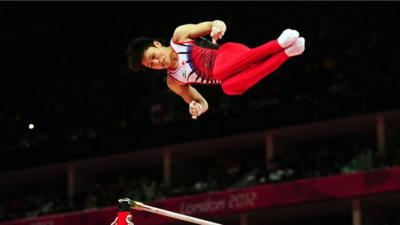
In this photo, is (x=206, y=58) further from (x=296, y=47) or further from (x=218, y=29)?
(x=296, y=47)

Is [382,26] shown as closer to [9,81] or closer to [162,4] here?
[162,4]

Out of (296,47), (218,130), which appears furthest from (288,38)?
(218,130)

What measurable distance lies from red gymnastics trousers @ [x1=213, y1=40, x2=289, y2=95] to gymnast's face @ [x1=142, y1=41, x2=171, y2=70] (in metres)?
0.52

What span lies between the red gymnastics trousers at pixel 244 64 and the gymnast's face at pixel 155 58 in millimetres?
525

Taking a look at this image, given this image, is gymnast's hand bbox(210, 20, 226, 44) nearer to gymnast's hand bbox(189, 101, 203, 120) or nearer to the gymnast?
the gymnast

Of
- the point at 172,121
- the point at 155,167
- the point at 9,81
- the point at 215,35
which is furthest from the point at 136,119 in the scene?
the point at 215,35

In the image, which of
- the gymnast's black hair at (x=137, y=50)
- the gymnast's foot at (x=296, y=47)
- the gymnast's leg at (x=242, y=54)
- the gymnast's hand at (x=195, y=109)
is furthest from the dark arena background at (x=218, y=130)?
the gymnast's foot at (x=296, y=47)

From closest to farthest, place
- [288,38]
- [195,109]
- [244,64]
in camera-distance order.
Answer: [288,38] → [244,64] → [195,109]

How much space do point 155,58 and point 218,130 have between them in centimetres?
1363

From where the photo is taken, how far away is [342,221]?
23.8 m

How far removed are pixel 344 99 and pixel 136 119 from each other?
5.27 metres

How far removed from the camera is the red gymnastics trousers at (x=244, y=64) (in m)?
10.2

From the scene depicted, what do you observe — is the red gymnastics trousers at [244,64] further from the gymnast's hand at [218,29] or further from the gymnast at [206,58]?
the gymnast's hand at [218,29]

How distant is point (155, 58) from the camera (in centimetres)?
1065
